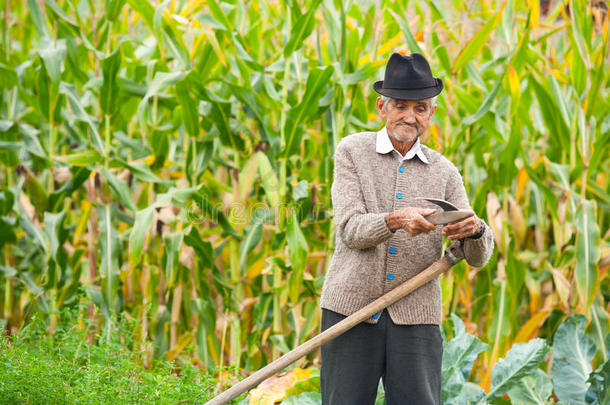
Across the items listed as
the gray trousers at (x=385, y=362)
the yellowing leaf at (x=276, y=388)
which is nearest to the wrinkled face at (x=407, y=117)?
the gray trousers at (x=385, y=362)

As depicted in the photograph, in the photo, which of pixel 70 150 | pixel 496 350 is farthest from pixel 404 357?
pixel 70 150

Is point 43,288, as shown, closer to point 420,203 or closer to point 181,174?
point 181,174

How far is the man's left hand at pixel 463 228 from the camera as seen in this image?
5.82 feet

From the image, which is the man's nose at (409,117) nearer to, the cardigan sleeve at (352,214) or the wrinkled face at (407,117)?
the wrinkled face at (407,117)

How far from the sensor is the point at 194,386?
2.43 metres

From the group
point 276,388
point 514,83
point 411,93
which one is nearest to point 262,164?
point 276,388

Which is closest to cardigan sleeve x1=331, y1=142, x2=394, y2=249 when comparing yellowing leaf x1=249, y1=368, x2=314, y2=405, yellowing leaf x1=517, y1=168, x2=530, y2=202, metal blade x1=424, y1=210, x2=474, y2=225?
metal blade x1=424, y1=210, x2=474, y2=225

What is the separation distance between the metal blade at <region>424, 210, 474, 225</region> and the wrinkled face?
28 cm

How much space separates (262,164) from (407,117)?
4.91ft

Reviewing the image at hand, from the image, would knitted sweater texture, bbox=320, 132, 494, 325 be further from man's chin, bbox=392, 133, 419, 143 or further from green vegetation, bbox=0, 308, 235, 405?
green vegetation, bbox=0, 308, 235, 405

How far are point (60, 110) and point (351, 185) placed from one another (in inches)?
87.7

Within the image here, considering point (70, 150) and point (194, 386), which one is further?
point (70, 150)

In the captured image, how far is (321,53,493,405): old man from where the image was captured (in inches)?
75.5

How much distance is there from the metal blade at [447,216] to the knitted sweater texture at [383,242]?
0.18 meters
